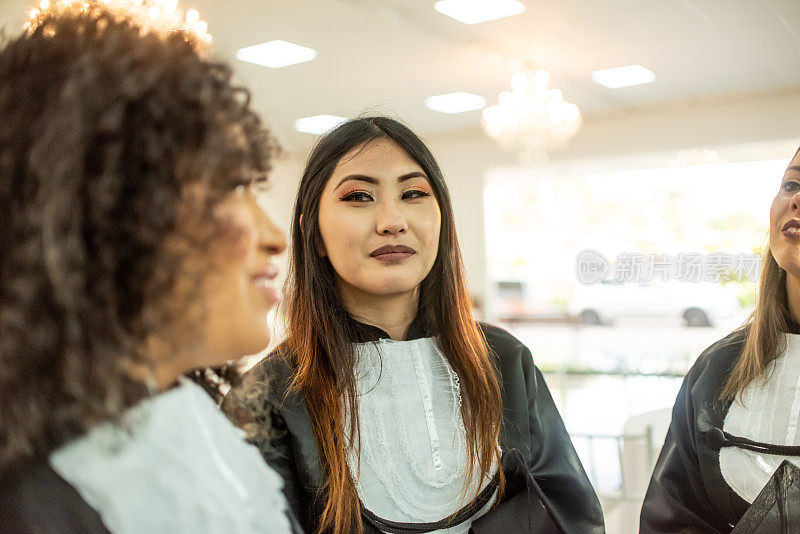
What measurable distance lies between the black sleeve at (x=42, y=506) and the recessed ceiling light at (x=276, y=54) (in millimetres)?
5076

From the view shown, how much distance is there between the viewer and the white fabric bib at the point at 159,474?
68cm

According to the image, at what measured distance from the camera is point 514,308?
9.84 meters

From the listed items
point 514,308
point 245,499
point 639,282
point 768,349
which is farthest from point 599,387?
point 245,499

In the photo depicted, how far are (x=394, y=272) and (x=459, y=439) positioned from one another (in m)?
0.32

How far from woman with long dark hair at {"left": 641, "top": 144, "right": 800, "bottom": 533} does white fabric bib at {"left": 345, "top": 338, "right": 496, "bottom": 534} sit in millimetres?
427

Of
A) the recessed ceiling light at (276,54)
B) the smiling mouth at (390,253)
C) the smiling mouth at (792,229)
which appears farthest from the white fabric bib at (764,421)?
the recessed ceiling light at (276,54)

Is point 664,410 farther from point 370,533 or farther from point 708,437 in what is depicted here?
point 370,533

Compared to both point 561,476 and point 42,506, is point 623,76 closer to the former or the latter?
point 561,476

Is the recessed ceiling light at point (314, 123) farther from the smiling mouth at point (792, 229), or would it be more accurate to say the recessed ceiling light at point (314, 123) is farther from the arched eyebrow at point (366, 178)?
the smiling mouth at point (792, 229)

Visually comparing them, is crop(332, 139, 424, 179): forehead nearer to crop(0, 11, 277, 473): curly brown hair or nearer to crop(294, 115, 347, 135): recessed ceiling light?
crop(0, 11, 277, 473): curly brown hair

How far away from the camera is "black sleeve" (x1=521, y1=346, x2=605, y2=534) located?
1.42 meters

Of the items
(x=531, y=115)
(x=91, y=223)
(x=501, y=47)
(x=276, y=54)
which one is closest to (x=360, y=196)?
(x=91, y=223)

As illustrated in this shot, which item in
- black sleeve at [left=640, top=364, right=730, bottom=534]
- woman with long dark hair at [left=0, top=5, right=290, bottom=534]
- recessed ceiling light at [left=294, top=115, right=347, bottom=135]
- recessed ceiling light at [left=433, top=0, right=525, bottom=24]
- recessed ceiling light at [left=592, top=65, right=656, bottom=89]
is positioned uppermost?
recessed ceiling light at [left=433, top=0, right=525, bottom=24]

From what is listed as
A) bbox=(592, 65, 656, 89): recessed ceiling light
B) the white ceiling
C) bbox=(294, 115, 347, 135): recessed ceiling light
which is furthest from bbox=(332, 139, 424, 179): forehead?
bbox=(294, 115, 347, 135): recessed ceiling light
